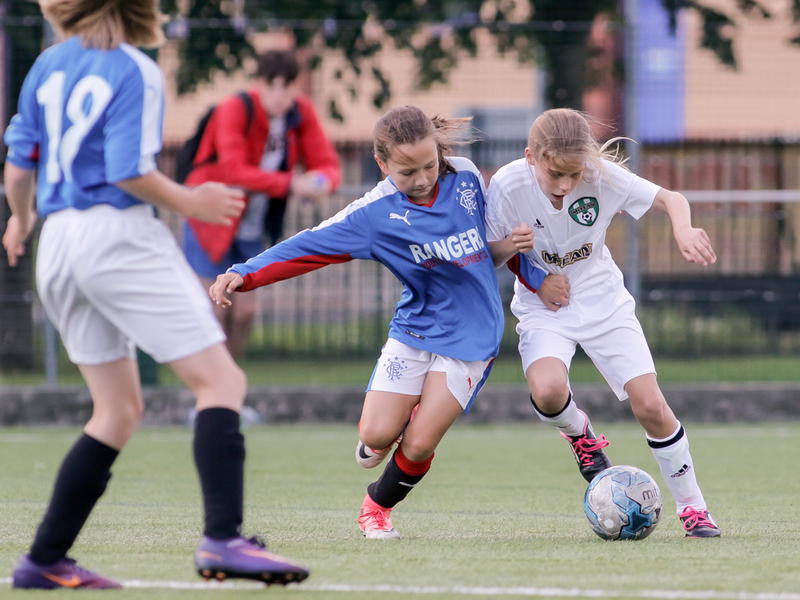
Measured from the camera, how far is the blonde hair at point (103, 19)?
2.89 metres

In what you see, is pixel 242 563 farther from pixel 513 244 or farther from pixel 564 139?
pixel 564 139

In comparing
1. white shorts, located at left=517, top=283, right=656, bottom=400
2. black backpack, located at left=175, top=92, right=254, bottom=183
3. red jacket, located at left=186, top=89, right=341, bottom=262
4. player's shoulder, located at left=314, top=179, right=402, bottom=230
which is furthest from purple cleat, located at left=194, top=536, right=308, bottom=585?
black backpack, located at left=175, top=92, right=254, bottom=183

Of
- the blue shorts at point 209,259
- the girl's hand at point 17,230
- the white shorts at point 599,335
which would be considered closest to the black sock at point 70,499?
the girl's hand at point 17,230

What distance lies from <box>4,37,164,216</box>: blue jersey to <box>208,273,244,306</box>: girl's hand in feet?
2.35

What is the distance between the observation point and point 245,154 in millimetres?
7371

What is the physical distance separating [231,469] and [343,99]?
6834mm

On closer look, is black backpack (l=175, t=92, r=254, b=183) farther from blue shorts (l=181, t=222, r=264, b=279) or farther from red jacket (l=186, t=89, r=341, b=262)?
blue shorts (l=181, t=222, r=264, b=279)

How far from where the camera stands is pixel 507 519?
4406mm

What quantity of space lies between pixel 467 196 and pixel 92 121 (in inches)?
69.6

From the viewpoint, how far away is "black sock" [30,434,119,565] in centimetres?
297

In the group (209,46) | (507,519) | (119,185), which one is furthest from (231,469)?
(209,46)

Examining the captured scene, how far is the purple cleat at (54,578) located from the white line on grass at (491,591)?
7 centimetres

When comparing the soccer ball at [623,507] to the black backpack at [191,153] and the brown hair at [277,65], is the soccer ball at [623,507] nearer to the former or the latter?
the brown hair at [277,65]

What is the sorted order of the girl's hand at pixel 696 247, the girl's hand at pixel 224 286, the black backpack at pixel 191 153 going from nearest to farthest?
1. the girl's hand at pixel 224 286
2. the girl's hand at pixel 696 247
3. the black backpack at pixel 191 153
